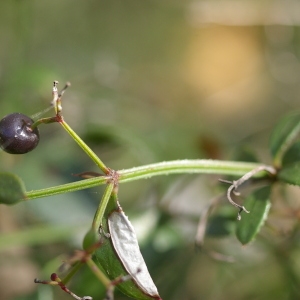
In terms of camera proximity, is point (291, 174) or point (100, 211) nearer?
point (100, 211)

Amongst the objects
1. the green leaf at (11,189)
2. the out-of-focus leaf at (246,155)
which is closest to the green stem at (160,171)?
the green leaf at (11,189)

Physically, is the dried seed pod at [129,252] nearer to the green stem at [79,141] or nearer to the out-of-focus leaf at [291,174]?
the green stem at [79,141]

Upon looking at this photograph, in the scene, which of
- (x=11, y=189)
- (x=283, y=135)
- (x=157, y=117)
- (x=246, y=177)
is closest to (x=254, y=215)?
(x=246, y=177)

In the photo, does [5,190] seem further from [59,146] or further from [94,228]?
[59,146]

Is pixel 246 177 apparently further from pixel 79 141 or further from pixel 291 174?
pixel 79 141

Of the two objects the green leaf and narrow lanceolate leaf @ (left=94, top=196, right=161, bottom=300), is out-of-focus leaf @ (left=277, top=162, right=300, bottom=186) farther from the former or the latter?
the green leaf

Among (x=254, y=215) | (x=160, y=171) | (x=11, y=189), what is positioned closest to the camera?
(x=11, y=189)
